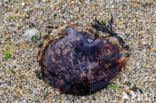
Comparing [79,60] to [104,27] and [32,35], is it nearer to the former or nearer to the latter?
[104,27]

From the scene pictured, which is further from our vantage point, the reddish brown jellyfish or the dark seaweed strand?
the dark seaweed strand

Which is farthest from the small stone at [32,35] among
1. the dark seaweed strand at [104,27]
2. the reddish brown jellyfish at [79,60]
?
the dark seaweed strand at [104,27]

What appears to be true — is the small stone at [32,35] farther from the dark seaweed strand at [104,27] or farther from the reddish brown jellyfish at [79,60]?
the dark seaweed strand at [104,27]

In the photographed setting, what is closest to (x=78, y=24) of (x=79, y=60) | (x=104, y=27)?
(x=104, y=27)

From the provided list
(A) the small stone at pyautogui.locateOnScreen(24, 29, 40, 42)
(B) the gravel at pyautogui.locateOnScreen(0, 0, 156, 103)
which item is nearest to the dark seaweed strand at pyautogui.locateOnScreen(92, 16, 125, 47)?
(B) the gravel at pyautogui.locateOnScreen(0, 0, 156, 103)

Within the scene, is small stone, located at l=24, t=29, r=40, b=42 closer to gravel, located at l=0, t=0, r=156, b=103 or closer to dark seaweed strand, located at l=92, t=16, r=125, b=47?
gravel, located at l=0, t=0, r=156, b=103

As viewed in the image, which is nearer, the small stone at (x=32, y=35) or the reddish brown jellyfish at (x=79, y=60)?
the reddish brown jellyfish at (x=79, y=60)
